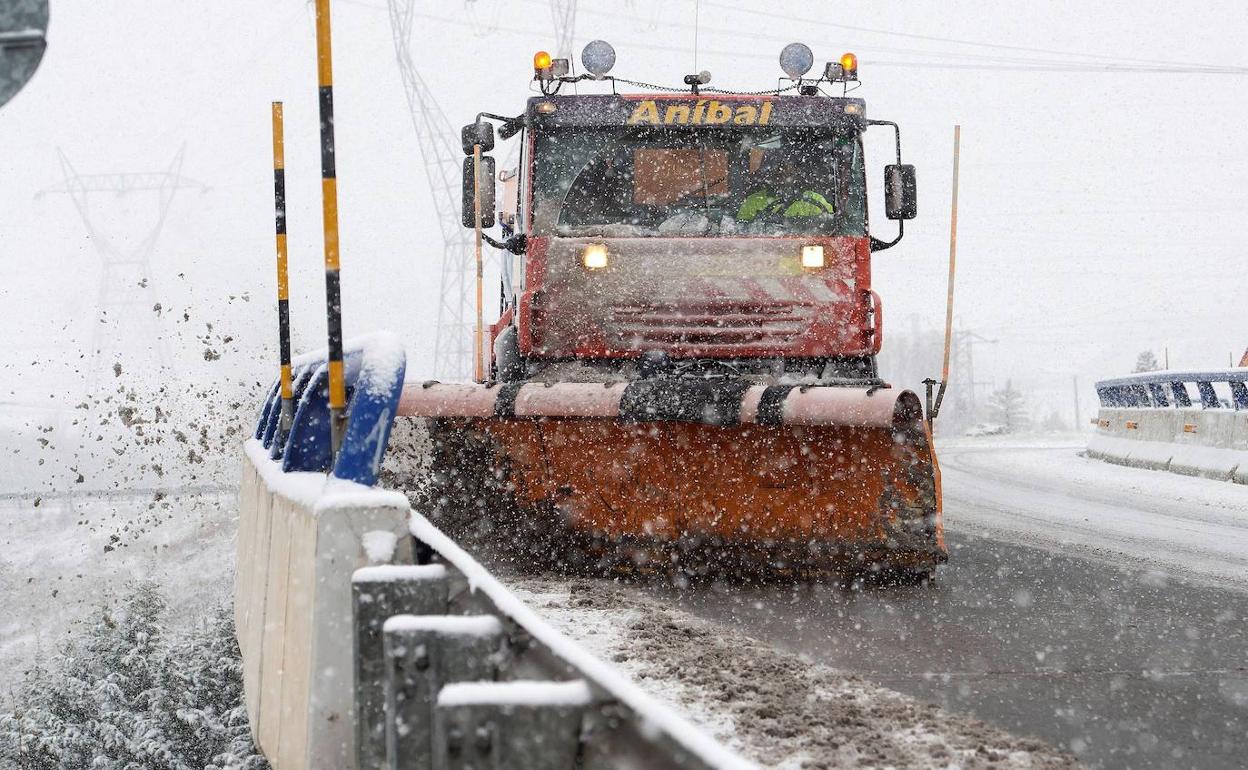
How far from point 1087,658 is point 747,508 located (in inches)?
82.6

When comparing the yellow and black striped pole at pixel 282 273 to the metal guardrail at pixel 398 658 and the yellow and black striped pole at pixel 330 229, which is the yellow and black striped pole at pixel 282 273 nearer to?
the metal guardrail at pixel 398 658

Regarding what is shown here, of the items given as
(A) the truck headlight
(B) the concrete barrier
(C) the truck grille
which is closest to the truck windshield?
(A) the truck headlight

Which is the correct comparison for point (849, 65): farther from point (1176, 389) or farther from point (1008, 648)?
point (1176, 389)

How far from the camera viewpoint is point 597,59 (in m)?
8.12

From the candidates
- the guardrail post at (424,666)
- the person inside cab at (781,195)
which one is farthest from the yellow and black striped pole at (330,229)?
the person inside cab at (781,195)

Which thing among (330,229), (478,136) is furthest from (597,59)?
(330,229)

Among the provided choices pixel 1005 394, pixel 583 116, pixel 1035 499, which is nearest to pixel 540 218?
pixel 583 116

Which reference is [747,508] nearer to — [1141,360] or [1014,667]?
[1014,667]

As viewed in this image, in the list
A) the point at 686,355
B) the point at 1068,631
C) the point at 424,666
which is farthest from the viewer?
the point at 686,355

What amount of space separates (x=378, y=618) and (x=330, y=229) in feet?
3.84

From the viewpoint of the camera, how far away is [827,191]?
25.9 ft

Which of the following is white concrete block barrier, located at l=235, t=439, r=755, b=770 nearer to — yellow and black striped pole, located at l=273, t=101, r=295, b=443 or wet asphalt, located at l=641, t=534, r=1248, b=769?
yellow and black striped pole, located at l=273, t=101, r=295, b=443

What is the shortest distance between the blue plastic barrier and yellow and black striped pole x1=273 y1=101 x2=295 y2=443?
25 cm

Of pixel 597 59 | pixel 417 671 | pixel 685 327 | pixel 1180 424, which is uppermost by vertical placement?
pixel 597 59
